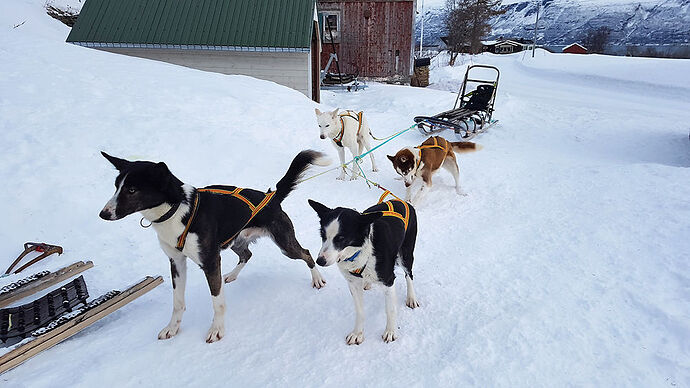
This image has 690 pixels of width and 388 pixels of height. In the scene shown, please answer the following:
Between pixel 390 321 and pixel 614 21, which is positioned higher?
pixel 614 21

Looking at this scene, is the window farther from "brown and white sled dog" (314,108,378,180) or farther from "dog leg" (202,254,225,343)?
"dog leg" (202,254,225,343)

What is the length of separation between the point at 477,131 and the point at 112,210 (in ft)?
29.9

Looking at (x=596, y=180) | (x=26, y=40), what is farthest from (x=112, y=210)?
(x=26, y=40)

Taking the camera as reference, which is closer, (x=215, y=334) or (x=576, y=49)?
(x=215, y=334)

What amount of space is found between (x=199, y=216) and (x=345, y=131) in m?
4.31

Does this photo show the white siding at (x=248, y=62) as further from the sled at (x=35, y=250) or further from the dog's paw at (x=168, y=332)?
the dog's paw at (x=168, y=332)

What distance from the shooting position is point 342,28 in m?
20.3

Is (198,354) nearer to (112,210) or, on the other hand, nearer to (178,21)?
(112,210)

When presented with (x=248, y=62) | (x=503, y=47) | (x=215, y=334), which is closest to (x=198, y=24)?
(x=248, y=62)

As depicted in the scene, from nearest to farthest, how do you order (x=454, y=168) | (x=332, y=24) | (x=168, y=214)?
(x=168, y=214) < (x=454, y=168) < (x=332, y=24)

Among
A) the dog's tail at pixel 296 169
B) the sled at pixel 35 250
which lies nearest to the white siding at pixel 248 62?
the sled at pixel 35 250

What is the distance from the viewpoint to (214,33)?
11.9 meters

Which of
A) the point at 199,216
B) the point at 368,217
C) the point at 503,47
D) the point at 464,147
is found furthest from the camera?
the point at 503,47

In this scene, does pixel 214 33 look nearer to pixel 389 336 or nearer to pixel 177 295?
pixel 177 295
